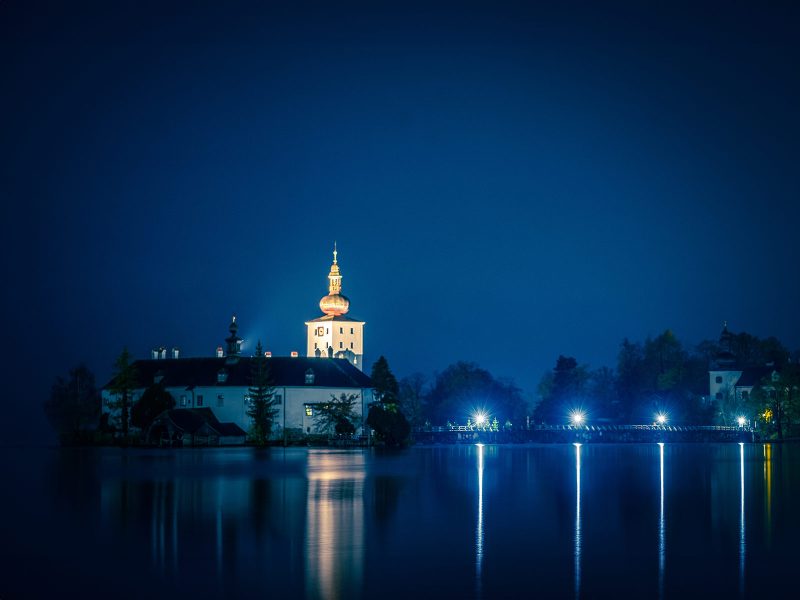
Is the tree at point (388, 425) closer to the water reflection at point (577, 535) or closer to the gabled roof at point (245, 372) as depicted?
the gabled roof at point (245, 372)

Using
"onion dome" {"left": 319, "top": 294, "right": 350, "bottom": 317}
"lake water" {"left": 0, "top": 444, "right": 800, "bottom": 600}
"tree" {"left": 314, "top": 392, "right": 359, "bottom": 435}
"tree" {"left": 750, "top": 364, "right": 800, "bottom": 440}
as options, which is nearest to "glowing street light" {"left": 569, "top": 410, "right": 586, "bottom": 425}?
"tree" {"left": 750, "top": 364, "right": 800, "bottom": 440}

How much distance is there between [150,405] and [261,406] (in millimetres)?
8813

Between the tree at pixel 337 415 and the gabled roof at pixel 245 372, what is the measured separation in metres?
1.40

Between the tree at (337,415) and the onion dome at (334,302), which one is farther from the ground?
Result: the onion dome at (334,302)

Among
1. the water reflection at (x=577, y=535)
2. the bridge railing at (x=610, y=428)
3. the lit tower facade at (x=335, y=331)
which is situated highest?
the lit tower facade at (x=335, y=331)

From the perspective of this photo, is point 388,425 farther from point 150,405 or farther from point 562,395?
point 562,395

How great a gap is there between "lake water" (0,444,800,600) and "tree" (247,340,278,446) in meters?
41.3

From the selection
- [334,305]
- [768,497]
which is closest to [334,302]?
[334,305]

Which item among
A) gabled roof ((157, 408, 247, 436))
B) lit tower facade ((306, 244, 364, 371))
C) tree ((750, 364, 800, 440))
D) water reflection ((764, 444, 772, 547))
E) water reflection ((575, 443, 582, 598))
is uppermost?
lit tower facade ((306, 244, 364, 371))

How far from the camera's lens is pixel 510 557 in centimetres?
2659

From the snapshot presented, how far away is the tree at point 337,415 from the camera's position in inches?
3900

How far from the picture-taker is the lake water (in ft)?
76.3

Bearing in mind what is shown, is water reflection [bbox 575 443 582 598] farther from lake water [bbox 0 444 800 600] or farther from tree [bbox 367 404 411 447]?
tree [bbox 367 404 411 447]

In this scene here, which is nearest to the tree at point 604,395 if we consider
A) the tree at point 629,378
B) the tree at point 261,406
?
the tree at point 629,378
